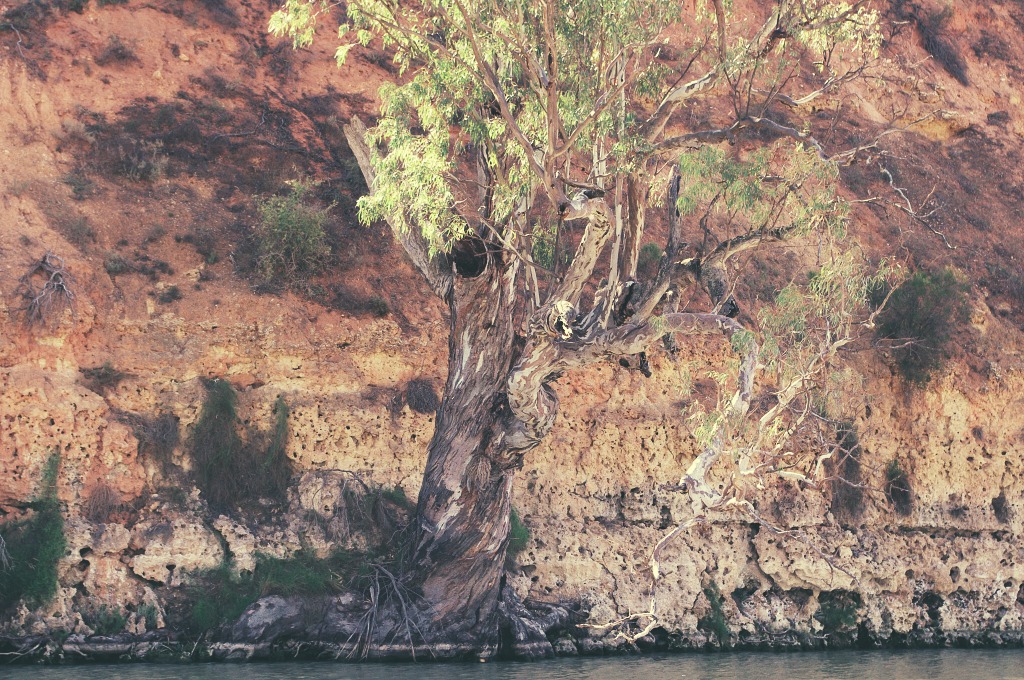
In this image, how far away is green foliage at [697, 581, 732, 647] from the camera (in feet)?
50.6

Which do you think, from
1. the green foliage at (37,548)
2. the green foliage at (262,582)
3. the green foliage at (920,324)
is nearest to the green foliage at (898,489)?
the green foliage at (920,324)

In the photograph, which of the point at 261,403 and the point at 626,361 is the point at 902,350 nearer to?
the point at 626,361

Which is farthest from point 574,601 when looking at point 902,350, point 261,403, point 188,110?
point 188,110

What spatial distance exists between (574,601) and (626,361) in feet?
12.9

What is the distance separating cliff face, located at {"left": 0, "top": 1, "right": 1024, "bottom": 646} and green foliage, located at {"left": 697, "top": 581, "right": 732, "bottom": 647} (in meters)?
0.05

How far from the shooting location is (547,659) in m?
13.9

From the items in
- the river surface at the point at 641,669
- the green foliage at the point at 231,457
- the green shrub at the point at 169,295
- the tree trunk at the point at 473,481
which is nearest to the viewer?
the river surface at the point at 641,669

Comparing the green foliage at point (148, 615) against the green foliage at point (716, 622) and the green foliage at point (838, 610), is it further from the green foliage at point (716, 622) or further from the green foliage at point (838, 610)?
the green foliage at point (838, 610)

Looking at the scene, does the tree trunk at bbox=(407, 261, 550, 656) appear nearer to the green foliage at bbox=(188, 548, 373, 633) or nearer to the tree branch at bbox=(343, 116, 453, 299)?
the tree branch at bbox=(343, 116, 453, 299)

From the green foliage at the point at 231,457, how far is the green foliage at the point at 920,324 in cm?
997

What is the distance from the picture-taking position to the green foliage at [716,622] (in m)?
15.4

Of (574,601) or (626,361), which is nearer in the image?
(626,361)

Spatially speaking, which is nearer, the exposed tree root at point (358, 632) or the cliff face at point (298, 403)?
the exposed tree root at point (358, 632)

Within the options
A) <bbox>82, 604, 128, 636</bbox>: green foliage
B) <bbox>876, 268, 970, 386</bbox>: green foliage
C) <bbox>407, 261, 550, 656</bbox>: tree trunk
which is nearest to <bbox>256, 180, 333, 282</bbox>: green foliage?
<bbox>407, 261, 550, 656</bbox>: tree trunk
